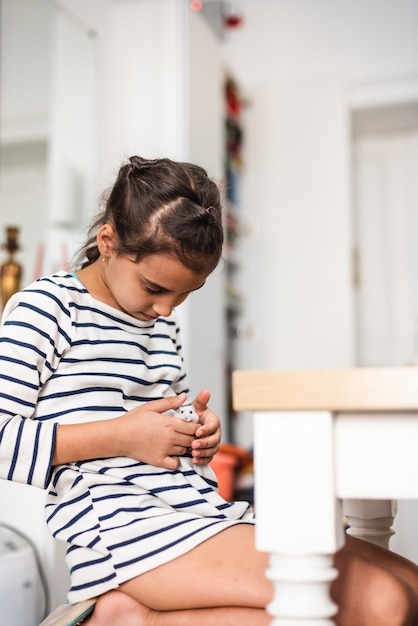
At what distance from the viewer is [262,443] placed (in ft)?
2.12

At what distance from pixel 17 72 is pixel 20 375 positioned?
167 centimetres

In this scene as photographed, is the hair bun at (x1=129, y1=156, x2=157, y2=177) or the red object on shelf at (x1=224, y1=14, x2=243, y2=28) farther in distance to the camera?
the red object on shelf at (x1=224, y1=14, x2=243, y2=28)

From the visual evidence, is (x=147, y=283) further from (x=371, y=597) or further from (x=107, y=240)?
(x=371, y=597)

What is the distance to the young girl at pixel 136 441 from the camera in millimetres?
851

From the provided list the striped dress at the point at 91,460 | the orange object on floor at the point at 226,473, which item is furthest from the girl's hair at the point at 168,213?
the orange object on floor at the point at 226,473

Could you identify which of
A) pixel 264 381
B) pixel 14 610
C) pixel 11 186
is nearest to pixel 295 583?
pixel 264 381

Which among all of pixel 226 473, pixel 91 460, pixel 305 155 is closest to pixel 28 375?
pixel 91 460

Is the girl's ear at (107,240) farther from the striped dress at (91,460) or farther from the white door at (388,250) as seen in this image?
the white door at (388,250)

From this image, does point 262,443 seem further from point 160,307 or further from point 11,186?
point 11,186

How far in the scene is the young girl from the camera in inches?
33.5

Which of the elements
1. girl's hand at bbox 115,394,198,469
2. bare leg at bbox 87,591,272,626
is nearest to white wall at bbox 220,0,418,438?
girl's hand at bbox 115,394,198,469

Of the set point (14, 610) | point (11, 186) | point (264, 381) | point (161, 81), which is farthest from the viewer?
point (161, 81)

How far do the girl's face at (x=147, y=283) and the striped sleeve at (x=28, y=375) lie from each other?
0.09 metres

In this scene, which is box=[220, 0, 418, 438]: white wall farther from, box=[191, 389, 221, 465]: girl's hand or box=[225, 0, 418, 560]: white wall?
box=[191, 389, 221, 465]: girl's hand
